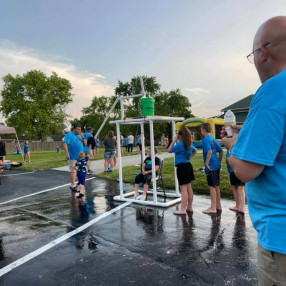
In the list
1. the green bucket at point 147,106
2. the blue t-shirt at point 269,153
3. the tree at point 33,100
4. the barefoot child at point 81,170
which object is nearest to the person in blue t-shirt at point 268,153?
the blue t-shirt at point 269,153

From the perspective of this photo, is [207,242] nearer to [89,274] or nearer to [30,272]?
[89,274]

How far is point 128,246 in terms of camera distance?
396 centimetres

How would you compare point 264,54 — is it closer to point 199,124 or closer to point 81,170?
point 81,170

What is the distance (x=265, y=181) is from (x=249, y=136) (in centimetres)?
25

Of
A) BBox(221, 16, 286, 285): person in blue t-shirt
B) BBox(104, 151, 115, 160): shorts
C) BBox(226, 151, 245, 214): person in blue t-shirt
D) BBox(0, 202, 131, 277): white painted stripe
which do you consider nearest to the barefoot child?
BBox(0, 202, 131, 277): white painted stripe

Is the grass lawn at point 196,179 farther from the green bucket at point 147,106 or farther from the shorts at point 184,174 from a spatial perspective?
the green bucket at point 147,106

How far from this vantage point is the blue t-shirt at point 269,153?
1153mm

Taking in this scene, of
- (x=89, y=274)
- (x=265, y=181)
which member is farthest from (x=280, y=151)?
(x=89, y=274)

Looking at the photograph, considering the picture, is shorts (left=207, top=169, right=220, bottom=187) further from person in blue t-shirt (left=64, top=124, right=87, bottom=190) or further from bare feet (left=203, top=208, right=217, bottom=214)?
person in blue t-shirt (left=64, top=124, right=87, bottom=190)

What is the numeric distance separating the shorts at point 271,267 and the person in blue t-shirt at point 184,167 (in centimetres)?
429

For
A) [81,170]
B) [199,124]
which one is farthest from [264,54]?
[199,124]

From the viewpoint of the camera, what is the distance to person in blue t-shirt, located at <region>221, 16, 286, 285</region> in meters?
1.16

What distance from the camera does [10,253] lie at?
383cm

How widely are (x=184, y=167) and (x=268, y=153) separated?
456cm
